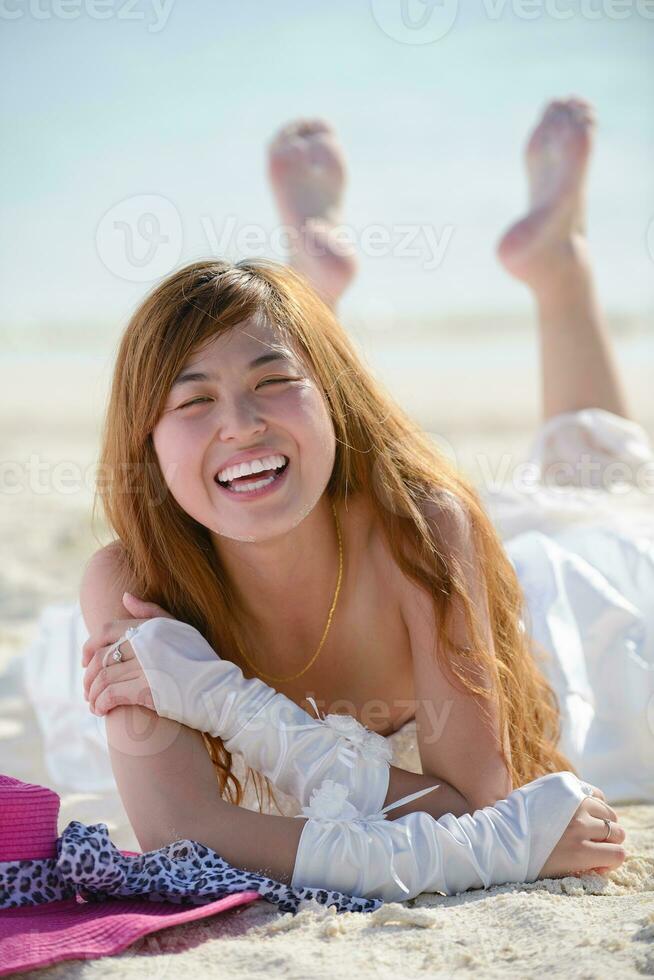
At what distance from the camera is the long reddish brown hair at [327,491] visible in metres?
1.67

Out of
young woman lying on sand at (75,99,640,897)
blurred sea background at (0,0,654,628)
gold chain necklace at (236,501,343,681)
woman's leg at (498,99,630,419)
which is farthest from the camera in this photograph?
blurred sea background at (0,0,654,628)

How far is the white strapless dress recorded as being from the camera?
2236mm

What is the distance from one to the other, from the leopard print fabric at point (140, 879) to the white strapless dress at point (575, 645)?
569mm

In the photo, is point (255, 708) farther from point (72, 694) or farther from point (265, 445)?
point (72, 694)

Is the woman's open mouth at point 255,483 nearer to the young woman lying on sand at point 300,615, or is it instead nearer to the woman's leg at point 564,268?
the young woman lying on sand at point 300,615

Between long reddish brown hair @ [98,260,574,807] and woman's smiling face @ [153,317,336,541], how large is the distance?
0.04 metres

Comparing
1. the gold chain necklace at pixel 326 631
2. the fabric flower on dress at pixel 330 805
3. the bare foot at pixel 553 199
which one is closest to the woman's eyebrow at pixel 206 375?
the gold chain necklace at pixel 326 631

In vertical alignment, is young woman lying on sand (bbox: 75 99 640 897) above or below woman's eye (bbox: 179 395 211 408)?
below

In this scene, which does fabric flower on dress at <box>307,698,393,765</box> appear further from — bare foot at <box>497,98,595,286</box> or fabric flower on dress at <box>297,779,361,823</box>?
bare foot at <box>497,98,595,286</box>

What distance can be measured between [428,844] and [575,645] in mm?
1052

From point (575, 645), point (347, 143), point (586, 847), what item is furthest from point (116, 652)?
point (347, 143)

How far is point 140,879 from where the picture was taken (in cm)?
133

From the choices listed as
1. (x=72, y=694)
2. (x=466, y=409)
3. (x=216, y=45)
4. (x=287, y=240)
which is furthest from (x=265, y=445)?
(x=216, y=45)

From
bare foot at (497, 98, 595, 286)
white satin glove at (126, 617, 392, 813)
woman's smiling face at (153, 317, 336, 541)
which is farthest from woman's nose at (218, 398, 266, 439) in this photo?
bare foot at (497, 98, 595, 286)
